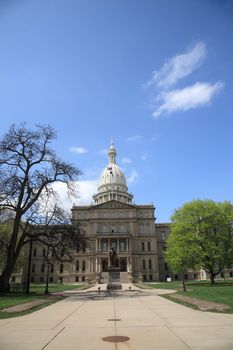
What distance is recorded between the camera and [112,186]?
135m

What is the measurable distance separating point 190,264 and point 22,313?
43.9 metres

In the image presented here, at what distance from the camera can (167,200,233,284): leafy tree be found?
54.2 meters

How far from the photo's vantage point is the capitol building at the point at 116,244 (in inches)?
4149

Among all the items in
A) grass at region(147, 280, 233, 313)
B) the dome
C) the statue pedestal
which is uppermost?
the dome

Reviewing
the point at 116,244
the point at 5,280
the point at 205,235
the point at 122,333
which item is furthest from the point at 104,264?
the point at 122,333

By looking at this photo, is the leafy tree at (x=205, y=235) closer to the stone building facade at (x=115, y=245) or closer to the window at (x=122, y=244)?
the stone building facade at (x=115, y=245)

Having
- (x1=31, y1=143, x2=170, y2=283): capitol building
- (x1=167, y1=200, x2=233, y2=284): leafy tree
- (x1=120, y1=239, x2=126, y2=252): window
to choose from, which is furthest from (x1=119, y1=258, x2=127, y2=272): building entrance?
(x1=167, y1=200, x2=233, y2=284): leafy tree

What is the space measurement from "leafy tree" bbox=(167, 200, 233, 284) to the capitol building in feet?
152

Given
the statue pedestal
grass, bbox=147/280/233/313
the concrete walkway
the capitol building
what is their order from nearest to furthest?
the concrete walkway
grass, bbox=147/280/233/313
the statue pedestal
the capitol building

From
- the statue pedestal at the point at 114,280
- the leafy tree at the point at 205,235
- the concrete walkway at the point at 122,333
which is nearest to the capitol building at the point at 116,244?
the leafy tree at the point at 205,235

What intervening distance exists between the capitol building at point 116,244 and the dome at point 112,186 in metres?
17.3

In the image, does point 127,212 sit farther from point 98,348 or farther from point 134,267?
point 98,348

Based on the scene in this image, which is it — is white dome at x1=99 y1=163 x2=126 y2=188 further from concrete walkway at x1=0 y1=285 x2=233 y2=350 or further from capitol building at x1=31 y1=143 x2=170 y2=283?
concrete walkway at x1=0 y1=285 x2=233 y2=350

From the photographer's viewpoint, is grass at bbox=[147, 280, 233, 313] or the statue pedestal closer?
grass at bbox=[147, 280, 233, 313]
